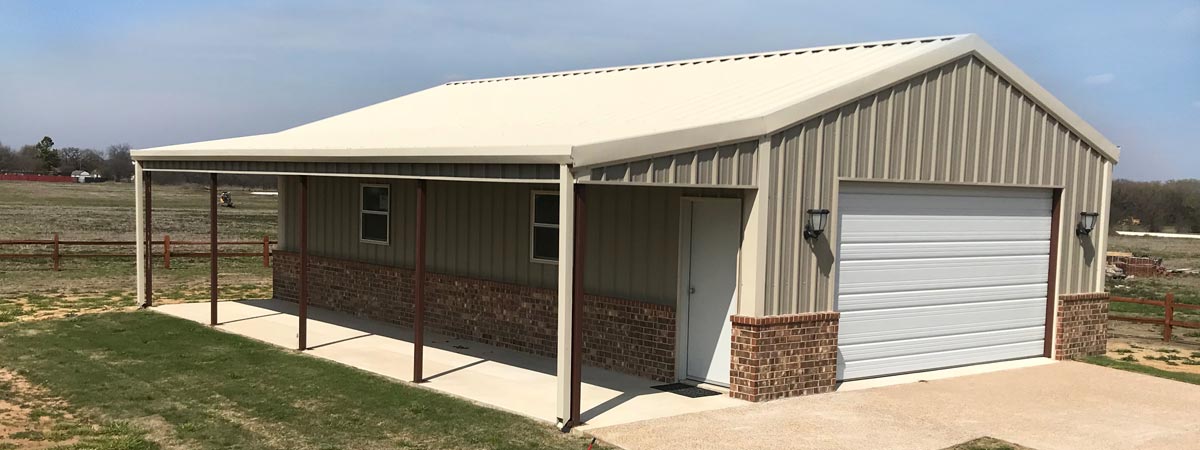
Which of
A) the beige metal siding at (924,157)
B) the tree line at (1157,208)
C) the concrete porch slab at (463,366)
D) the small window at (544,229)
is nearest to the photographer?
the concrete porch slab at (463,366)

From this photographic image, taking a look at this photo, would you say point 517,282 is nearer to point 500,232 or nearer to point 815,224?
point 500,232

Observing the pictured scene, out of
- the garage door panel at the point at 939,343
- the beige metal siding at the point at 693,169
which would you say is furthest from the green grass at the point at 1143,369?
the beige metal siding at the point at 693,169

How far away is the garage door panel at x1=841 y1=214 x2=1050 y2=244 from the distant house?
0.08 ft

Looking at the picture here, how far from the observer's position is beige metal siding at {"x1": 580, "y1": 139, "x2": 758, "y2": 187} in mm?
8406

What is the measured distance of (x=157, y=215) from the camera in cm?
4884

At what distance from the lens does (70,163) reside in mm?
118500

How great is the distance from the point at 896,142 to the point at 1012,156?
2032 mm

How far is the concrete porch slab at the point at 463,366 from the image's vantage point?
9.27 metres

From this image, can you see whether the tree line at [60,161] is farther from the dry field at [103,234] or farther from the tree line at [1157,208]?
the tree line at [1157,208]

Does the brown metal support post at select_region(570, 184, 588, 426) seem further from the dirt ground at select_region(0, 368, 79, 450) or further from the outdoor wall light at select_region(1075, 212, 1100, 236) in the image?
the outdoor wall light at select_region(1075, 212, 1100, 236)

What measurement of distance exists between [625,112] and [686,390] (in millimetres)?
3163

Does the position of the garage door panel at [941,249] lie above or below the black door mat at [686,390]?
above

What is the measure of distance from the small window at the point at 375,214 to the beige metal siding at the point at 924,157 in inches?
272

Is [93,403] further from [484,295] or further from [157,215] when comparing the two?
[157,215]
